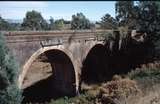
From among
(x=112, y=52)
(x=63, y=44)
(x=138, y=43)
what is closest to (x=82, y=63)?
(x=63, y=44)

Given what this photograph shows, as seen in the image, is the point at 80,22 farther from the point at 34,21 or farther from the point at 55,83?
the point at 55,83

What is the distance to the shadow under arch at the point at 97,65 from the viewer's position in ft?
90.6

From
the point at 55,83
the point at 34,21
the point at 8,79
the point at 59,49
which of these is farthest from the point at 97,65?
the point at 34,21

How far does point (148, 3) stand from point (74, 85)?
12.2 meters

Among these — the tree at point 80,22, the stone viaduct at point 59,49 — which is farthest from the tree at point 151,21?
the tree at point 80,22

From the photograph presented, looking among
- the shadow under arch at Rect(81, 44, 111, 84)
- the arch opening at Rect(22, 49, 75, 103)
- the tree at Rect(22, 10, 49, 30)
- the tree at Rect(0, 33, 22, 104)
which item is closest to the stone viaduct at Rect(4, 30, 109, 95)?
the arch opening at Rect(22, 49, 75, 103)

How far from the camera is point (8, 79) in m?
12.4

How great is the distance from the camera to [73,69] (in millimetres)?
22750

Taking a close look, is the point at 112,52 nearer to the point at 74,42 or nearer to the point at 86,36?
the point at 86,36

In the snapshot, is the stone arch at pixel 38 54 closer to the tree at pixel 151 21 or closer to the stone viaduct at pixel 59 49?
the stone viaduct at pixel 59 49

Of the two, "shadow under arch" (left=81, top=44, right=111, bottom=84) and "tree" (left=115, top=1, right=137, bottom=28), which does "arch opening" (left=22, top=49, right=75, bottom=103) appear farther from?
"tree" (left=115, top=1, right=137, bottom=28)

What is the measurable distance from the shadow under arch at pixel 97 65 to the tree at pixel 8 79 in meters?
14.9

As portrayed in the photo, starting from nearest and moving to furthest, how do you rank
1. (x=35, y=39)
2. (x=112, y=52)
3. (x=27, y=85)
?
(x=35, y=39), (x=27, y=85), (x=112, y=52)

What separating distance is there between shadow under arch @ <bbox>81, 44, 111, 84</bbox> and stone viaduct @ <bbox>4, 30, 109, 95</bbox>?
1.87m
